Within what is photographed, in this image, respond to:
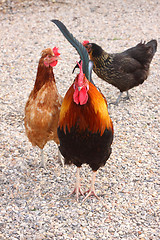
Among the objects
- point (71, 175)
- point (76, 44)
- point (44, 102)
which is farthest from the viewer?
point (71, 175)

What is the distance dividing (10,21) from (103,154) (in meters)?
8.77

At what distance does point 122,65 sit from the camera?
596 cm

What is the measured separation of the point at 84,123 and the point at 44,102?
0.80 metres

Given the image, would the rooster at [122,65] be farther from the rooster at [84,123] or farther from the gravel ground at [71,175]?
the rooster at [84,123]

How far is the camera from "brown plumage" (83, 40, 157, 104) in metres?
5.96

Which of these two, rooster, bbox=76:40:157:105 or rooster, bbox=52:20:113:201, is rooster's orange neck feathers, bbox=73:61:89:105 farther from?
rooster, bbox=76:40:157:105

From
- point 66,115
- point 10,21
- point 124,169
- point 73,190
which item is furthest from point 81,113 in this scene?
point 10,21

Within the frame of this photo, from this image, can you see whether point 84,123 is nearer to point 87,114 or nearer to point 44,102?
point 87,114

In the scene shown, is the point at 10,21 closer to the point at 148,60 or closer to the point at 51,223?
the point at 148,60

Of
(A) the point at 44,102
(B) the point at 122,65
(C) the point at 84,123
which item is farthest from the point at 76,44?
(B) the point at 122,65

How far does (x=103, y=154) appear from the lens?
141 inches

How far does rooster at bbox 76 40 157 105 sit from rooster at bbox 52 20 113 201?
2393 millimetres

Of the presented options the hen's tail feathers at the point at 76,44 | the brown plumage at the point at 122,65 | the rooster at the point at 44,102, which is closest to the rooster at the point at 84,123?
the hen's tail feathers at the point at 76,44

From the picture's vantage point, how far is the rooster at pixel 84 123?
10.2ft
